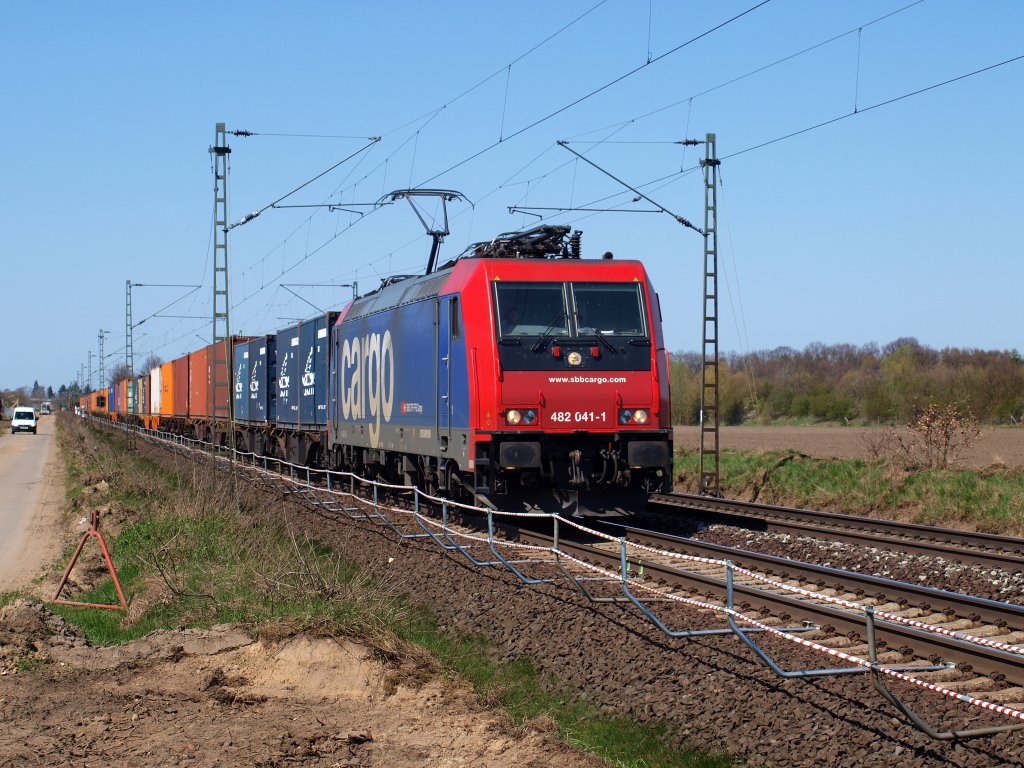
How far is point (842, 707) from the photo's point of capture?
698 cm

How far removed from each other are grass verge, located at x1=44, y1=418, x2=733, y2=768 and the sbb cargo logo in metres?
2.58

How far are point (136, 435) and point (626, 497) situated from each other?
4133 centimetres

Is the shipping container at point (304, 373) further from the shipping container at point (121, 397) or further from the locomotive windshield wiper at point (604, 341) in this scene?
the shipping container at point (121, 397)

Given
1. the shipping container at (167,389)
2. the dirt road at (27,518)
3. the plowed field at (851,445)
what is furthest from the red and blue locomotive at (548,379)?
the shipping container at (167,389)

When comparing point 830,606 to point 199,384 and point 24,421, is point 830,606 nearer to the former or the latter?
point 199,384

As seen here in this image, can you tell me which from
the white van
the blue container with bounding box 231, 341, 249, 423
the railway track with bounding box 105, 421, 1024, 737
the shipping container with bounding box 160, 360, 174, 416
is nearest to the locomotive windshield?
the railway track with bounding box 105, 421, 1024, 737

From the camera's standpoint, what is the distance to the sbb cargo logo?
1873 cm

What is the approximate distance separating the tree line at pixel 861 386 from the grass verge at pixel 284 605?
17.6 m

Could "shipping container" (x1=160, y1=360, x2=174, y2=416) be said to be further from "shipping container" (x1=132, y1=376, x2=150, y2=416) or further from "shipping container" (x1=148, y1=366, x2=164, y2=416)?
"shipping container" (x1=132, y1=376, x2=150, y2=416)

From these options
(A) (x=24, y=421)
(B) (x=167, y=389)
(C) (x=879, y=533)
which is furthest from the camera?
(A) (x=24, y=421)

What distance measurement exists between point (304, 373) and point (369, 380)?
6806 millimetres

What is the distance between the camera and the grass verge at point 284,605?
24.6ft

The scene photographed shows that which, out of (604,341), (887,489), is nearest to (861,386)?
(887,489)

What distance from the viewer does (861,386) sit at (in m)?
63.9
